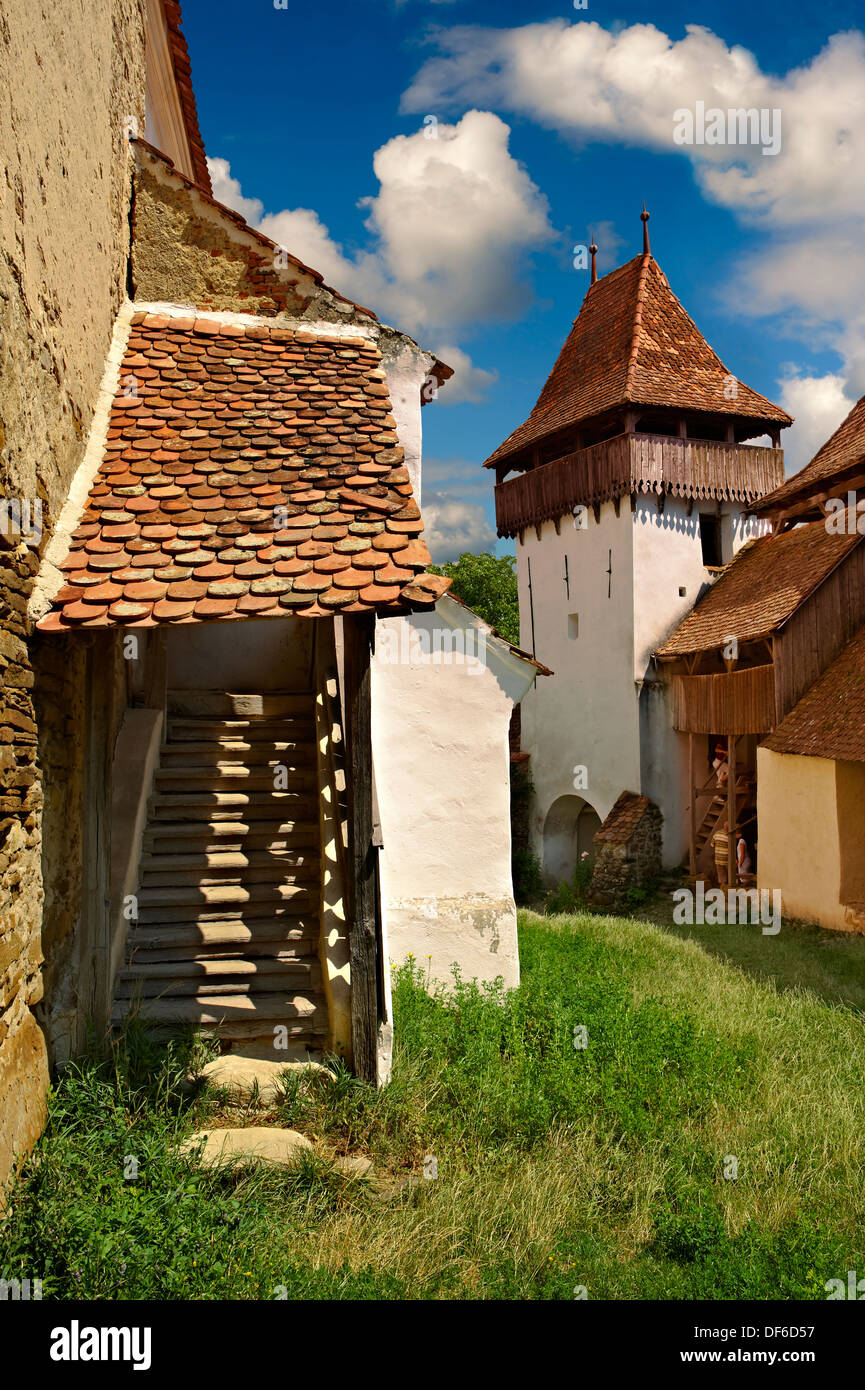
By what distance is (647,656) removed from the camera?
A: 20.9 metres

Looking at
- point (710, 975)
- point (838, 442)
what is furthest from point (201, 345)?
point (838, 442)

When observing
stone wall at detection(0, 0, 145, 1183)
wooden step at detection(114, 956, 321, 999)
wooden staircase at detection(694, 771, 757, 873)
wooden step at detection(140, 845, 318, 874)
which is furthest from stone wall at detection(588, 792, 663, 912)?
stone wall at detection(0, 0, 145, 1183)

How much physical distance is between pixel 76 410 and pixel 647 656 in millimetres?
16861

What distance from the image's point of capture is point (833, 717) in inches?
574

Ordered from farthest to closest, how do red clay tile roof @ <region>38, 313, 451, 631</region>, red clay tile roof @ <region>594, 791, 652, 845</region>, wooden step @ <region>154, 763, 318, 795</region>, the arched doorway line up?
the arched doorway → red clay tile roof @ <region>594, 791, 652, 845</region> → wooden step @ <region>154, 763, 318, 795</region> → red clay tile roof @ <region>38, 313, 451, 631</region>

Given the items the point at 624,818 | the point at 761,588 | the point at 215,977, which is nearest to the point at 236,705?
the point at 215,977

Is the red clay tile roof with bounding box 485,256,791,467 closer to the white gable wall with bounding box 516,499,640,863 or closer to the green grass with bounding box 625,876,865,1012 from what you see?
the white gable wall with bounding box 516,499,640,863

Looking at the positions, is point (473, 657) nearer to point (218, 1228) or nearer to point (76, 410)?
point (76, 410)

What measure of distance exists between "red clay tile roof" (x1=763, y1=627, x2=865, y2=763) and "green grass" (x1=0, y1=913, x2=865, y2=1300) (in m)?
6.72

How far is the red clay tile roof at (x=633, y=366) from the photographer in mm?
21250

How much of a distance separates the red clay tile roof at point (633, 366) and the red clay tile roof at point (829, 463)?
424 cm

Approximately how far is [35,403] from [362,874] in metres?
3.35

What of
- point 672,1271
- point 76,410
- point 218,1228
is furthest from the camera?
point 76,410

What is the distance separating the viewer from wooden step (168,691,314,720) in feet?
32.3
